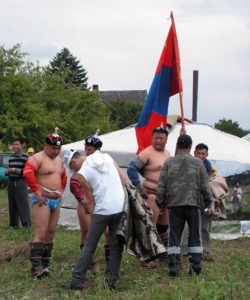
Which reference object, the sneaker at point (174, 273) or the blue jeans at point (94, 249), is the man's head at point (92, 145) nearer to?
the blue jeans at point (94, 249)

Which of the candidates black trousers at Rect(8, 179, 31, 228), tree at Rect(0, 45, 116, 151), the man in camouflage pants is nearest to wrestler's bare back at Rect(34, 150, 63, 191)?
the man in camouflage pants

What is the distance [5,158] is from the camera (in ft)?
61.5

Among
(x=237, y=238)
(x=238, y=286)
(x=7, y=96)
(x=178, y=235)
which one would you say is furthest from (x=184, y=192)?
(x=7, y=96)

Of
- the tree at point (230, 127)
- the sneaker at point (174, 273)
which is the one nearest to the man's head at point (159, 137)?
the sneaker at point (174, 273)

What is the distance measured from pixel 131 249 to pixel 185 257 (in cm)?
162

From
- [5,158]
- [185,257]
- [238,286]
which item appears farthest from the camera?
[5,158]

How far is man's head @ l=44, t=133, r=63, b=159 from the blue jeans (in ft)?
3.52

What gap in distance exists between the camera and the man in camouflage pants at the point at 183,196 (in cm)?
577

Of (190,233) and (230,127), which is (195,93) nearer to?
(190,233)

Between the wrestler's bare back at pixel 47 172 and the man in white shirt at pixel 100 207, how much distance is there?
825mm

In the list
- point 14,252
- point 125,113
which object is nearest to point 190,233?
point 14,252

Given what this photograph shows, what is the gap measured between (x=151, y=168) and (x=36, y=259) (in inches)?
67.6

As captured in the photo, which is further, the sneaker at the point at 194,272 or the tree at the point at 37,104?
the tree at the point at 37,104

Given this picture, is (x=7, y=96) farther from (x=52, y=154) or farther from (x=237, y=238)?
(x=52, y=154)
